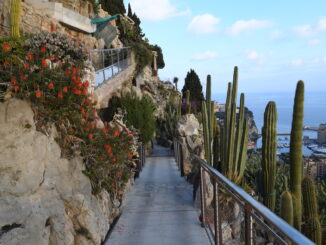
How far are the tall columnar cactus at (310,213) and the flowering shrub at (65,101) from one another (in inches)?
151

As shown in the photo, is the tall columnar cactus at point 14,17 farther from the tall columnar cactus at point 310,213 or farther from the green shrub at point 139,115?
the tall columnar cactus at point 310,213

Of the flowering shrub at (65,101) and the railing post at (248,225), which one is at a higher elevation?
the flowering shrub at (65,101)

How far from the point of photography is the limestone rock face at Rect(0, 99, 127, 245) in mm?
2486

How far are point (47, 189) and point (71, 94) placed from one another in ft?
3.85

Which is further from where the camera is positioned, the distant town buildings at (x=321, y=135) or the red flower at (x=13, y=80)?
the distant town buildings at (x=321, y=135)

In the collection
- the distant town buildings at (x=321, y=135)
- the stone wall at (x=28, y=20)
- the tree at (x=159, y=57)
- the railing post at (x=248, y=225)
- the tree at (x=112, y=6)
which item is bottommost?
the distant town buildings at (x=321, y=135)

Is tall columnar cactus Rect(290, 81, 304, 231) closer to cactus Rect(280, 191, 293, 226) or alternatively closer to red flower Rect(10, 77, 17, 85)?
cactus Rect(280, 191, 293, 226)

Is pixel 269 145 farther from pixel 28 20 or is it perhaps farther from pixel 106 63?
pixel 28 20

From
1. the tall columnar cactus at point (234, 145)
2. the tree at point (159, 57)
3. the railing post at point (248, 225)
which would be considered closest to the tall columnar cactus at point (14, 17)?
the tall columnar cactus at point (234, 145)

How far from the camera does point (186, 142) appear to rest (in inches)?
369

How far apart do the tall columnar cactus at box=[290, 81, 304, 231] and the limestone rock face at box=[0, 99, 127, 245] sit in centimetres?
426

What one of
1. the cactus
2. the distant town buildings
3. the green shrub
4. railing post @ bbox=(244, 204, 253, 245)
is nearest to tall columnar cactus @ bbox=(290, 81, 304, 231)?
the cactus

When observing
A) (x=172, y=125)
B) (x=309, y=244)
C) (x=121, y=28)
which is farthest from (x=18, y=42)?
(x=121, y=28)

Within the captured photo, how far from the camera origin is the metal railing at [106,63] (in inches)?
391
